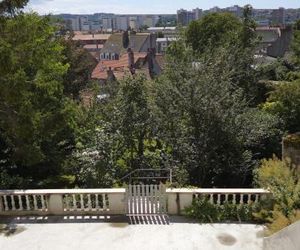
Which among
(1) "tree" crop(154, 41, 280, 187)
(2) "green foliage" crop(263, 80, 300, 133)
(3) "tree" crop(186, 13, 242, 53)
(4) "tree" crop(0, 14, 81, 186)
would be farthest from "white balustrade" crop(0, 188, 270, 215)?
(3) "tree" crop(186, 13, 242, 53)

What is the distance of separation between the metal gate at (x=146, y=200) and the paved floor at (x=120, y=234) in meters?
0.22

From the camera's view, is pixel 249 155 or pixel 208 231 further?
pixel 249 155

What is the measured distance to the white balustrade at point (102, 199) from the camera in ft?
28.8

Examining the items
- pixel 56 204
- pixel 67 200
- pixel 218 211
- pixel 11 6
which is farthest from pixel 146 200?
pixel 11 6

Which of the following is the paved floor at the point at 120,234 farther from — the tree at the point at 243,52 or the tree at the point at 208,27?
the tree at the point at 208,27

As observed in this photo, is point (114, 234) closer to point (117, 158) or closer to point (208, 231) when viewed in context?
point (208, 231)

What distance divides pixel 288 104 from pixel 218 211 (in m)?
8.39

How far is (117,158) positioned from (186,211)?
15.5ft

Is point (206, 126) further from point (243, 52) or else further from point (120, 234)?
Answer: point (243, 52)

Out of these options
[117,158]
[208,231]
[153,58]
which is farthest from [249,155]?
[153,58]

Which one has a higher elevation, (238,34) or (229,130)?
(238,34)

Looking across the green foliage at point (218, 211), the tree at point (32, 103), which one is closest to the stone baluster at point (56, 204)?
the green foliage at point (218, 211)

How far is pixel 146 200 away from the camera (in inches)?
348

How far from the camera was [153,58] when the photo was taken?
4591 centimetres
